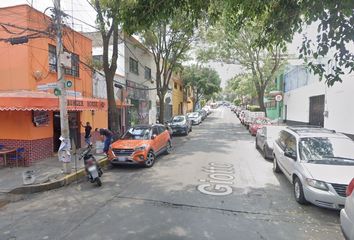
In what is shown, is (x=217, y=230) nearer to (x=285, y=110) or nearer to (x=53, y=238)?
(x=53, y=238)

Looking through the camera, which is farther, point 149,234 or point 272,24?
point 272,24

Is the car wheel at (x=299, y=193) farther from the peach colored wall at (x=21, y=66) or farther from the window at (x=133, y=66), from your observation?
the window at (x=133, y=66)

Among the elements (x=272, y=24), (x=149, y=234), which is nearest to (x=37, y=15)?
(x=272, y=24)

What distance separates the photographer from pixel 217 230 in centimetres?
497

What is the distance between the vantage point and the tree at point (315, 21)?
16.2 feet

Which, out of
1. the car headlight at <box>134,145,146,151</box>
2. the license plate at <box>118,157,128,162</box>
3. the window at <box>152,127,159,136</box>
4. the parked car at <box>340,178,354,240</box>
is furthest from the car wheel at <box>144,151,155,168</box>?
the parked car at <box>340,178,354,240</box>

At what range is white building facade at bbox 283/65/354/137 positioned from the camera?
13.7 metres

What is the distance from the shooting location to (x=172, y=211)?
5867mm

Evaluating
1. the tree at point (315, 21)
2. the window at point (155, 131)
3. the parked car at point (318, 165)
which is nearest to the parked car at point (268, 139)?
the parked car at point (318, 165)

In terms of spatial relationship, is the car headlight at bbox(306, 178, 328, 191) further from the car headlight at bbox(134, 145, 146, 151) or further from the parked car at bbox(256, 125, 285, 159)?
the car headlight at bbox(134, 145, 146, 151)

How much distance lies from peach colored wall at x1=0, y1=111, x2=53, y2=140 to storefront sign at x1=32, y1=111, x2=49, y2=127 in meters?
0.14

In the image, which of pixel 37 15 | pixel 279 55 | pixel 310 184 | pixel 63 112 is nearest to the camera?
pixel 310 184

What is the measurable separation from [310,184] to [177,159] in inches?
251

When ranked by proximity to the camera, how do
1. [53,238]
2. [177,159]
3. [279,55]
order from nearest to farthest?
[53,238] < [177,159] < [279,55]
